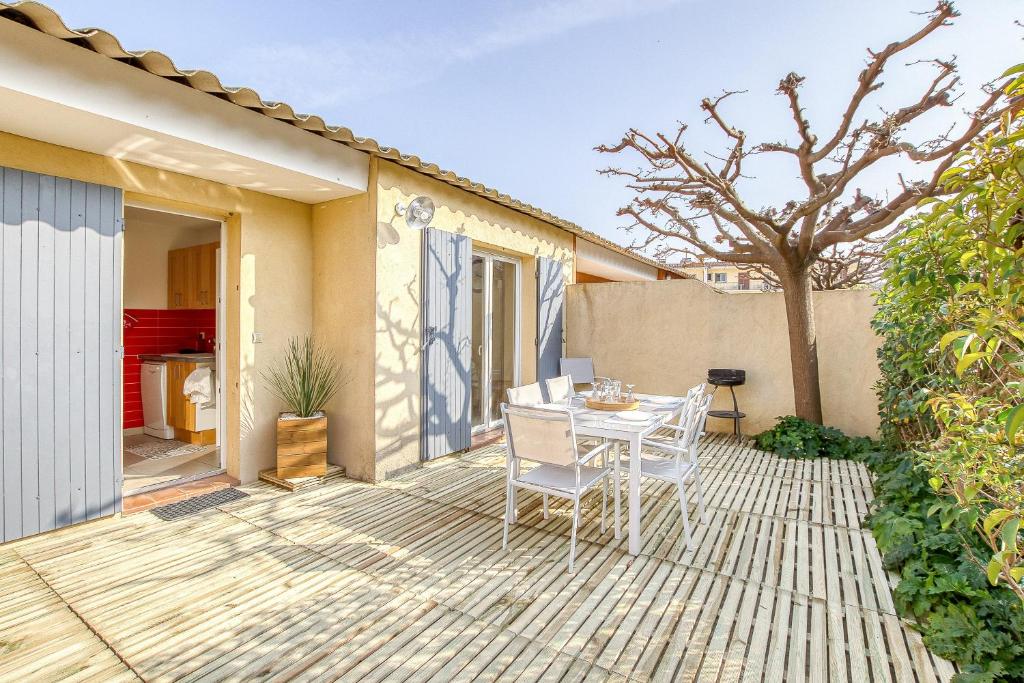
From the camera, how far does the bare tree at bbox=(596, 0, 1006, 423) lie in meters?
5.08

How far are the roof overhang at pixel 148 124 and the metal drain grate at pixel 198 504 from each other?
2735 mm

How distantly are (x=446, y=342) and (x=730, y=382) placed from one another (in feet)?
12.7

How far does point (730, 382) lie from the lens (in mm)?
6594

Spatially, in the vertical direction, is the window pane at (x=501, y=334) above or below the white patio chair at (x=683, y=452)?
above

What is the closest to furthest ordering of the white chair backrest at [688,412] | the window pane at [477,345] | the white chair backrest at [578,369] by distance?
1. the white chair backrest at [688,412]
2. the window pane at [477,345]
3. the white chair backrest at [578,369]

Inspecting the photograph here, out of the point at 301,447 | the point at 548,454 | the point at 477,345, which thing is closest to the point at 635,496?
the point at 548,454

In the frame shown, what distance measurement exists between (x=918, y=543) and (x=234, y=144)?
17.1ft

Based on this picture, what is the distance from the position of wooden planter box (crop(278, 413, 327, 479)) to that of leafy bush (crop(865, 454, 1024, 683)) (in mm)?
4464

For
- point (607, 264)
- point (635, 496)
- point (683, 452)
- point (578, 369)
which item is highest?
point (607, 264)

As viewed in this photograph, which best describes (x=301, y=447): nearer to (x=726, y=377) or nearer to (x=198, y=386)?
(x=198, y=386)

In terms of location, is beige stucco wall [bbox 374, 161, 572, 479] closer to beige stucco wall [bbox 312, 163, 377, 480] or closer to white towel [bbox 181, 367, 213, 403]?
beige stucco wall [bbox 312, 163, 377, 480]

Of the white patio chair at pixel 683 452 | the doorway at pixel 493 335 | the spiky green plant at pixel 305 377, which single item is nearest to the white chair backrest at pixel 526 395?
the white patio chair at pixel 683 452

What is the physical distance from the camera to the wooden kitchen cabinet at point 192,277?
6.10 meters

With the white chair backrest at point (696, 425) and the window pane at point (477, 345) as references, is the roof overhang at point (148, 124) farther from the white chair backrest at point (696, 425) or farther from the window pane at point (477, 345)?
the white chair backrest at point (696, 425)
